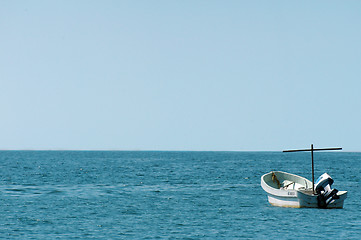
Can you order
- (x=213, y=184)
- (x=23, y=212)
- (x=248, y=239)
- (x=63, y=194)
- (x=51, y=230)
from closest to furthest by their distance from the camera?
1. (x=248, y=239)
2. (x=51, y=230)
3. (x=23, y=212)
4. (x=63, y=194)
5. (x=213, y=184)

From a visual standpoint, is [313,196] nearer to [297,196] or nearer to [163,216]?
[297,196]

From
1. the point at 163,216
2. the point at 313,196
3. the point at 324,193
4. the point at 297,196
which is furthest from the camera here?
the point at 297,196

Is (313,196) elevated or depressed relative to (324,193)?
depressed

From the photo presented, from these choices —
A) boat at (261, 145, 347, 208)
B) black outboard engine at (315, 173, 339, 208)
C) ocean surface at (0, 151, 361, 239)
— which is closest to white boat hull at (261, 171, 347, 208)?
boat at (261, 145, 347, 208)

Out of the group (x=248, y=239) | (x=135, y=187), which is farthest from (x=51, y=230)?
(x=135, y=187)

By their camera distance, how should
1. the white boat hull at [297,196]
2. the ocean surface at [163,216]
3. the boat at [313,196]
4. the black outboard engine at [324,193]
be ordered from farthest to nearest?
the white boat hull at [297,196]
the boat at [313,196]
the black outboard engine at [324,193]
the ocean surface at [163,216]

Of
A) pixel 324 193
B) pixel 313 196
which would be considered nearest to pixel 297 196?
pixel 313 196

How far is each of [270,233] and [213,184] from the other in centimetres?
3551

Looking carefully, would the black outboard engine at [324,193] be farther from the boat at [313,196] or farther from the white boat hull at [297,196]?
the white boat hull at [297,196]

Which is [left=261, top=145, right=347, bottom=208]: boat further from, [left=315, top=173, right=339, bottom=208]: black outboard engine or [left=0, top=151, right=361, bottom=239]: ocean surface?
[left=0, top=151, right=361, bottom=239]: ocean surface

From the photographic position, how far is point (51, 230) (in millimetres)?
30812

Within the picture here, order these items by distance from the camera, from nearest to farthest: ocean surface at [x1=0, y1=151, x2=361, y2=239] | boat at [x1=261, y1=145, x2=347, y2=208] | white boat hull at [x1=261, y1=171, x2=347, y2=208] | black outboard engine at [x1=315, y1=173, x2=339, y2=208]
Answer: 1. ocean surface at [x1=0, y1=151, x2=361, y2=239]
2. black outboard engine at [x1=315, y1=173, x2=339, y2=208]
3. boat at [x1=261, y1=145, x2=347, y2=208]
4. white boat hull at [x1=261, y1=171, x2=347, y2=208]

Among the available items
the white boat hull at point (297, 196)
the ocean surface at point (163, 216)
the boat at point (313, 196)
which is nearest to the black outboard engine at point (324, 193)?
the boat at point (313, 196)

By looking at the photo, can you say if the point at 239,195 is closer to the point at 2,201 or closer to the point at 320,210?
the point at 320,210
